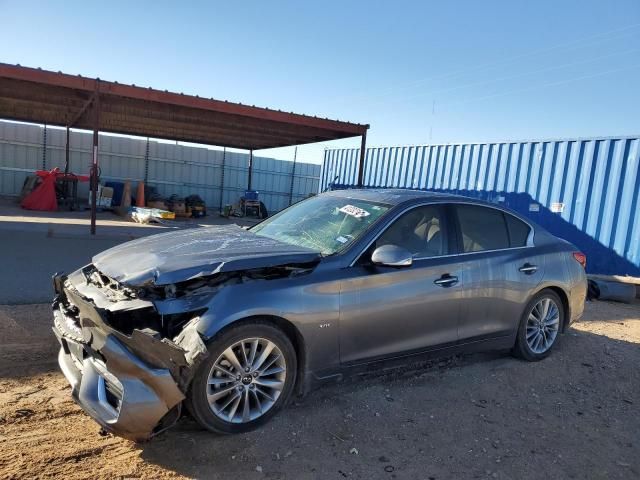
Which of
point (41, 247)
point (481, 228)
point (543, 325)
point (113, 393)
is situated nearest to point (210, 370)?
point (113, 393)

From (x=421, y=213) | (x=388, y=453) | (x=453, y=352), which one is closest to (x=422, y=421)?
(x=388, y=453)

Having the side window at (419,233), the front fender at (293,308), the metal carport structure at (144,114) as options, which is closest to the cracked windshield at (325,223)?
the side window at (419,233)

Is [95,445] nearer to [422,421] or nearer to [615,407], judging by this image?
[422,421]

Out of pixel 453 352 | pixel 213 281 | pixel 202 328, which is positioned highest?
pixel 213 281

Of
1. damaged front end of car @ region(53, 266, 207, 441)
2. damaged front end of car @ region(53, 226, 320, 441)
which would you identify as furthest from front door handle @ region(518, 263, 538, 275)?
damaged front end of car @ region(53, 266, 207, 441)

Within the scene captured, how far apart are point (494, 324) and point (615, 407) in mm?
1151

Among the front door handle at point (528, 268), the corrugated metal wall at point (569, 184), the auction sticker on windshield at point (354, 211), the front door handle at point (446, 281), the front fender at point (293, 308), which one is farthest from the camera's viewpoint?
the corrugated metal wall at point (569, 184)

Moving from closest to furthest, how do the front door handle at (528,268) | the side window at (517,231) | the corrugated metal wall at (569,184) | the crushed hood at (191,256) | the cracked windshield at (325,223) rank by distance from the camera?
the crushed hood at (191,256), the cracked windshield at (325,223), the front door handle at (528,268), the side window at (517,231), the corrugated metal wall at (569,184)

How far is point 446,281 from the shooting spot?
404cm

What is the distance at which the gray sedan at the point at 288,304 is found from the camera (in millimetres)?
2867

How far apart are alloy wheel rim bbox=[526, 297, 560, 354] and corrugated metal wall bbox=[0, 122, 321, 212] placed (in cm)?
2110

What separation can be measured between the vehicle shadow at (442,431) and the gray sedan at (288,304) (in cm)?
23

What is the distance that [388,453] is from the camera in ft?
10.3

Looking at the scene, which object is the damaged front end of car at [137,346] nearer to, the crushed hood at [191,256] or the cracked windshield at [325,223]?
the crushed hood at [191,256]
